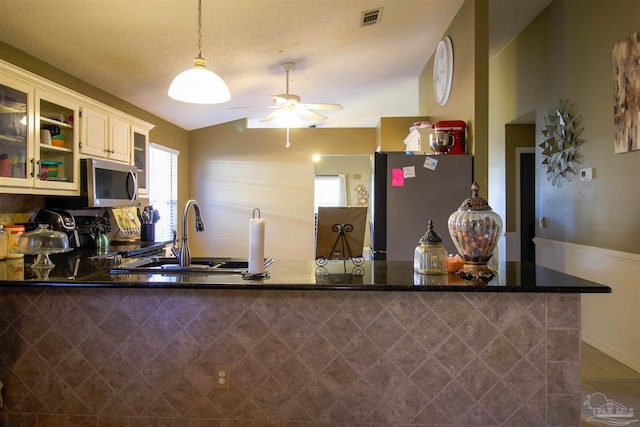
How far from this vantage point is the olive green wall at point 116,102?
291 centimetres

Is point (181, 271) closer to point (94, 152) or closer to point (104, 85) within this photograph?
point (94, 152)

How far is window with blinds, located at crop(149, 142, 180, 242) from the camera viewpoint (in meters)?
5.23

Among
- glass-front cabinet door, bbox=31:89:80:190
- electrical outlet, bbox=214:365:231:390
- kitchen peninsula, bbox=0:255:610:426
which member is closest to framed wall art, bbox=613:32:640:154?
kitchen peninsula, bbox=0:255:610:426

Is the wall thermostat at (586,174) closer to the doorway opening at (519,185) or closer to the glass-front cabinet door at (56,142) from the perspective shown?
the doorway opening at (519,185)

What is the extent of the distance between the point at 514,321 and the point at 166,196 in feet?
16.4

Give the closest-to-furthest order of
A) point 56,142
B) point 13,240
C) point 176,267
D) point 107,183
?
1. point 176,267
2. point 13,240
3. point 56,142
4. point 107,183

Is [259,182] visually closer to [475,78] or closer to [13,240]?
[475,78]

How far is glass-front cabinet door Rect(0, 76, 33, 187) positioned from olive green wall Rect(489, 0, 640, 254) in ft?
13.4

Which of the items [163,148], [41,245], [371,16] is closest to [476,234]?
[41,245]

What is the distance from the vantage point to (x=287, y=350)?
1.75 metres

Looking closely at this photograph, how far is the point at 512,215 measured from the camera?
500 cm

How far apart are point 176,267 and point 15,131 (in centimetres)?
152

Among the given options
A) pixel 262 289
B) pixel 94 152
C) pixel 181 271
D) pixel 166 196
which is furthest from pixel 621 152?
pixel 166 196

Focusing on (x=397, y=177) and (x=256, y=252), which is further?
(x=397, y=177)
